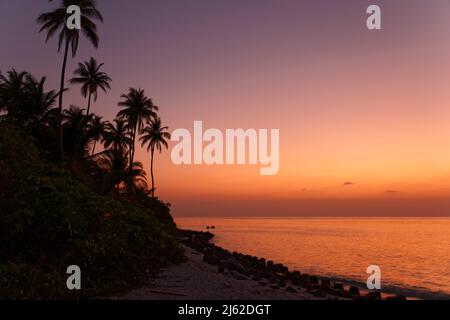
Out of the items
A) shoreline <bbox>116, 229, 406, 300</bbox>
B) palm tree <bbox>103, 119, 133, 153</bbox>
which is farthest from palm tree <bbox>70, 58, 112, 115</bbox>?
shoreline <bbox>116, 229, 406, 300</bbox>

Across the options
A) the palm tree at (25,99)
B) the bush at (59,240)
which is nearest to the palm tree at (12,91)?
the palm tree at (25,99)

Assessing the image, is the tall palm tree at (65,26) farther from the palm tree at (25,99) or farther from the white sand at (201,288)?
the white sand at (201,288)

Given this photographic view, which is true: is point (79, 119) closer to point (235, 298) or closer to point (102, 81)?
point (102, 81)

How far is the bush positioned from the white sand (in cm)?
86

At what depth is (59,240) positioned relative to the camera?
54.2 ft

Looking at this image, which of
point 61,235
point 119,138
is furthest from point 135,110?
point 61,235

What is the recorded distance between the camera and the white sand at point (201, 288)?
1452 centimetres

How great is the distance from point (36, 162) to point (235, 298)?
1299cm

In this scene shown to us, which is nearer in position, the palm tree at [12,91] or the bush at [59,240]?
the bush at [59,240]

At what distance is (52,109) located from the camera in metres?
35.4

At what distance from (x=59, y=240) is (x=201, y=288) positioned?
5854 millimetres

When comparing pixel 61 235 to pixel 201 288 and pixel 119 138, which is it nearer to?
pixel 201 288

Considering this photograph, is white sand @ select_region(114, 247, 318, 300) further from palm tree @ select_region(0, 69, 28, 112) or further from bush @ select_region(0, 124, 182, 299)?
palm tree @ select_region(0, 69, 28, 112)

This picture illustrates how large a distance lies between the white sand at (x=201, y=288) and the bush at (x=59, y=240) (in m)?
0.86
